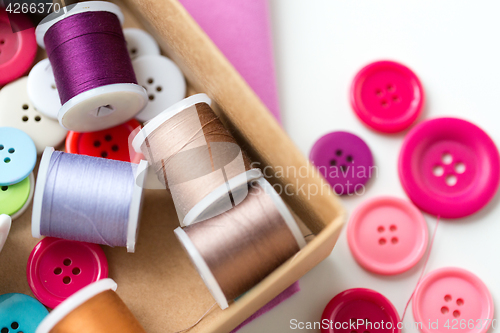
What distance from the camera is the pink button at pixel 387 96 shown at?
4.37ft

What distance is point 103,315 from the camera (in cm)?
103

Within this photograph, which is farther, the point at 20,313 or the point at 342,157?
the point at 342,157

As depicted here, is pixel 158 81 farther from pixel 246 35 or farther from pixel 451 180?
pixel 451 180

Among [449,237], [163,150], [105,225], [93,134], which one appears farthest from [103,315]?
[449,237]

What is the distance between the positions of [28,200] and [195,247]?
0.55 metres

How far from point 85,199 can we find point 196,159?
0.31m

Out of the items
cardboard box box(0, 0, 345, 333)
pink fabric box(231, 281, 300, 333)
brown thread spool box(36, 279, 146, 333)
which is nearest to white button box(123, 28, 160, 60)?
cardboard box box(0, 0, 345, 333)

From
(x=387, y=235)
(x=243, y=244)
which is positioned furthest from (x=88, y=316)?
(x=387, y=235)

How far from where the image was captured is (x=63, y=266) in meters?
1.23

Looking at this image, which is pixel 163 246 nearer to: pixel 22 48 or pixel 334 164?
pixel 334 164

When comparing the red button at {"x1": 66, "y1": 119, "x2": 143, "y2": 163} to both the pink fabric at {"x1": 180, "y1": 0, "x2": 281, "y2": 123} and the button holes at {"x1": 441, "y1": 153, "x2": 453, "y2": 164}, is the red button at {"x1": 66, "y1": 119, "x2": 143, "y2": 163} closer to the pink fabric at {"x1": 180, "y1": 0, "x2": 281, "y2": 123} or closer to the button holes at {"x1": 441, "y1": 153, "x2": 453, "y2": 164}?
the pink fabric at {"x1": 180, "y1": 0, "x2": 281, "y2": 123}

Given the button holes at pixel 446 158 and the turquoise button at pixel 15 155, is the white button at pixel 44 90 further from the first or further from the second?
the button holes at pixel 446 158

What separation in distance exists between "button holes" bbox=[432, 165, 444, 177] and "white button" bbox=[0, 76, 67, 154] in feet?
3.70

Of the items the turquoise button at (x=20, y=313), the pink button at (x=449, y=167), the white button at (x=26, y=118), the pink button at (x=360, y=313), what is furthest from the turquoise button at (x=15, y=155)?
the pink button at (x=449, y=167)
